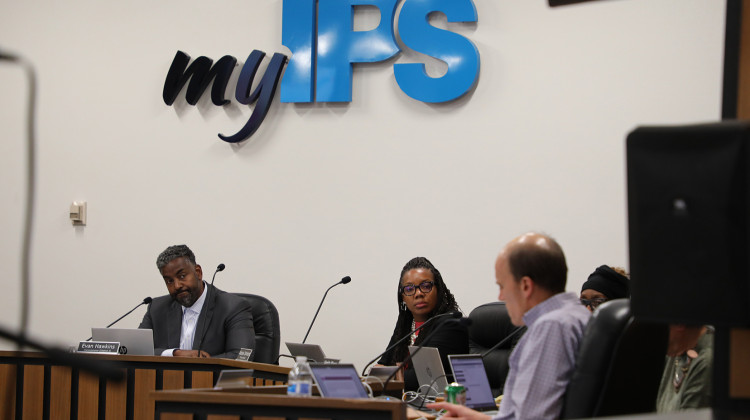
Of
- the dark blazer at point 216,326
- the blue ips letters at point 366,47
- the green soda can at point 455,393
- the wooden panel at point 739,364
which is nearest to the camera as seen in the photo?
the wooden panel at point 739,364

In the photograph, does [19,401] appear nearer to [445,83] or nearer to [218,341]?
[218,341]

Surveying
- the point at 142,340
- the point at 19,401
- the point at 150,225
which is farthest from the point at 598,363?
the point at 150,225

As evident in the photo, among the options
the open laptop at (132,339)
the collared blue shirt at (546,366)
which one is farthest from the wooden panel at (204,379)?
the collared blue shirt at (546,366)

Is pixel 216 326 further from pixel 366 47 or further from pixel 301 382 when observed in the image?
pixel 301 382

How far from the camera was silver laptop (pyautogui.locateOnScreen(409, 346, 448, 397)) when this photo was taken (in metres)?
3.76

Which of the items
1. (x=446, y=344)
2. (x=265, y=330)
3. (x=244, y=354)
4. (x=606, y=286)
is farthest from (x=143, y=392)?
(x=606, y=286)

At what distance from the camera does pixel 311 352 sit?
14.6 feet

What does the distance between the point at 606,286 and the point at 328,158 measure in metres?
2.54

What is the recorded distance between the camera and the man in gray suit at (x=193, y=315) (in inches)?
208

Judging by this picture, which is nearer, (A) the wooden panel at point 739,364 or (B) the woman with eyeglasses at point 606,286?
(A) the wooden panel at point 739,364

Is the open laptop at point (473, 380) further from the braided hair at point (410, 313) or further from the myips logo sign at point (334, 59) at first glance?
the myips logo sign at point (334, 59)

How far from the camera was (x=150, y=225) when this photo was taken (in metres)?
6.61

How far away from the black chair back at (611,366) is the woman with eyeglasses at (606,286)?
192 cm

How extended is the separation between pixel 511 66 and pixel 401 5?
976mm
